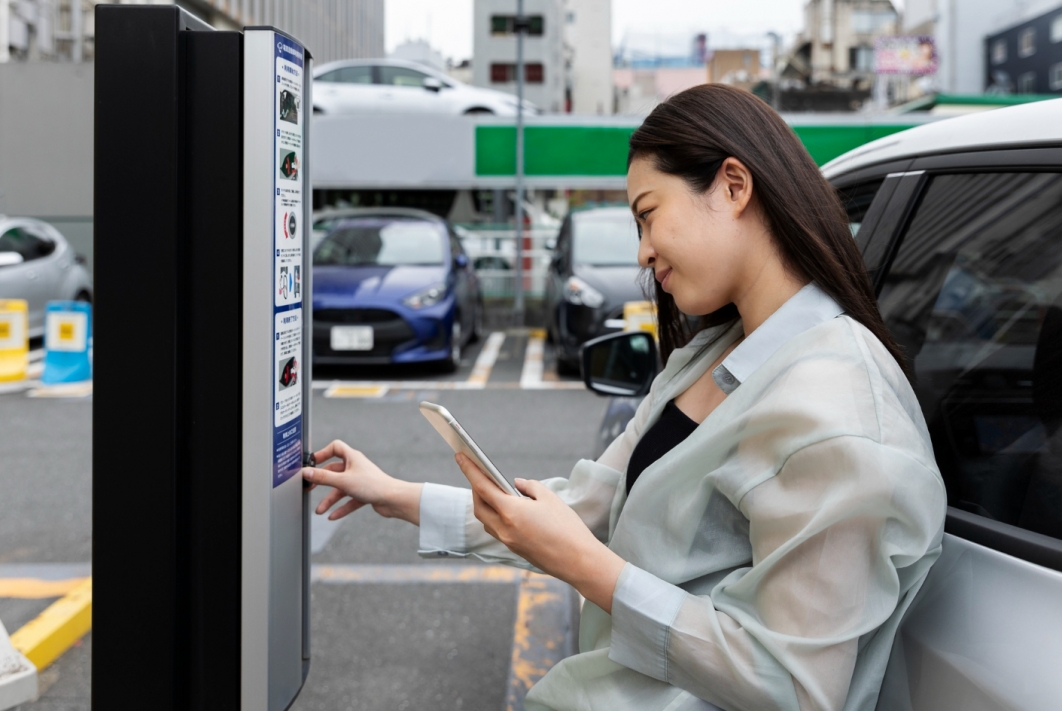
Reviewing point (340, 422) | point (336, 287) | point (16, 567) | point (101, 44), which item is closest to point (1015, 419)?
point (101, 44)

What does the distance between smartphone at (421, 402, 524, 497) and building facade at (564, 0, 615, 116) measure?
283 feet

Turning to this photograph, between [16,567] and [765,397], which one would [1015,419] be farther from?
[16,567]

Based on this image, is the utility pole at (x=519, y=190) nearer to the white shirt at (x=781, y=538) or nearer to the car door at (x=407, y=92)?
the car door at (x=407, y=92)

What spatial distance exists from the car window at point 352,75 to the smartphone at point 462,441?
57.9ft

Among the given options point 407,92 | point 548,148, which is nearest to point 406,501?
point 548,148

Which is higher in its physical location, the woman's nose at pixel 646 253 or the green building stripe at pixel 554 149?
the green building stripe at pixel 554 149

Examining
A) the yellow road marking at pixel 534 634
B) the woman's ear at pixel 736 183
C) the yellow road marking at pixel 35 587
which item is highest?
the woman's ear at pixel 736 183

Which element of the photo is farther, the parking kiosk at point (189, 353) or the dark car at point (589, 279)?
the dark car at point (589, 279)

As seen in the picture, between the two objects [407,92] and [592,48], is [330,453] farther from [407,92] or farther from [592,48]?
[592,48]

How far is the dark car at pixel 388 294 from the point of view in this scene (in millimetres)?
8875

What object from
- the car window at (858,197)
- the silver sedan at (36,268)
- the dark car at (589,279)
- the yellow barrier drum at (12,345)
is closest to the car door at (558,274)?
the dark car at (589,279)

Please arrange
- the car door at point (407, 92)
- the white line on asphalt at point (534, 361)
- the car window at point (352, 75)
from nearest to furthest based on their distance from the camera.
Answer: the white line on asphalt at point (534, 361) → the car door at point (407, 92) → the car window at point (352, 75)

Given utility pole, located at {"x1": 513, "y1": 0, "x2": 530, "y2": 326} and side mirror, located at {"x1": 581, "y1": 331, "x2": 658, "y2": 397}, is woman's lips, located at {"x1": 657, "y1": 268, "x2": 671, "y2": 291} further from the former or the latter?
utility pole, located at {"x1": 513, "y1": 0, "x2": 530, "y2": 326}

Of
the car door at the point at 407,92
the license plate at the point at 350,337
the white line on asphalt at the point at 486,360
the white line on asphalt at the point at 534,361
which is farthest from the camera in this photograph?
the car door at the point at 407,92
